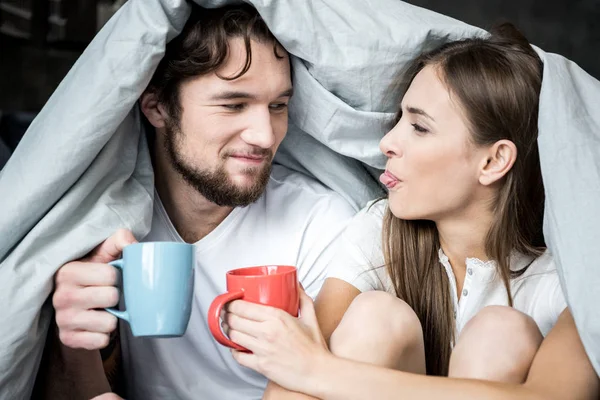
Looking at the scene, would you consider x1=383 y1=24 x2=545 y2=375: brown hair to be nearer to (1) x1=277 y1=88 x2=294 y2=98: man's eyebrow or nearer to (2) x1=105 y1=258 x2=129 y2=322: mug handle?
(1) x1=277 y1=88 x2=294 y2=98: man's eyebrow

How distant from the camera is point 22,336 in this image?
3.98 feet

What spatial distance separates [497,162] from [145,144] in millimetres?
664

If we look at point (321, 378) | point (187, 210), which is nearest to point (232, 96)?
point (187, 210)

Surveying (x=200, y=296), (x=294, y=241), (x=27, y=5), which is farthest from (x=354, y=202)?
(x=27, y=5)

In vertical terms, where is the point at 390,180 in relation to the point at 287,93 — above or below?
below

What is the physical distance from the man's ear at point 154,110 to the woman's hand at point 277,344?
0.59 meters

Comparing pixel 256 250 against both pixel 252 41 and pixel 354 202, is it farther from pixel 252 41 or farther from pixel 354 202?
pixel 252 41

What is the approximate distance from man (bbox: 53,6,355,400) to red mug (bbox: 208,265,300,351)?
41 cm

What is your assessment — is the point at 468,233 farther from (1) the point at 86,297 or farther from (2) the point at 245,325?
(1) the point at 86,297

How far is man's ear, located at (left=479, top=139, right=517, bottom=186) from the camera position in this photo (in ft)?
4.48

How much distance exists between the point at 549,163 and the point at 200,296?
69 cm

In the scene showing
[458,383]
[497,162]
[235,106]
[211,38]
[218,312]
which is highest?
[211,38]

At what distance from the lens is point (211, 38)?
57.4 inches

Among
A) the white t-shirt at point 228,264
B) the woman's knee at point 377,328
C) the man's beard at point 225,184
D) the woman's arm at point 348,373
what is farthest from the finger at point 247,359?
the man's beard at point 225,184
